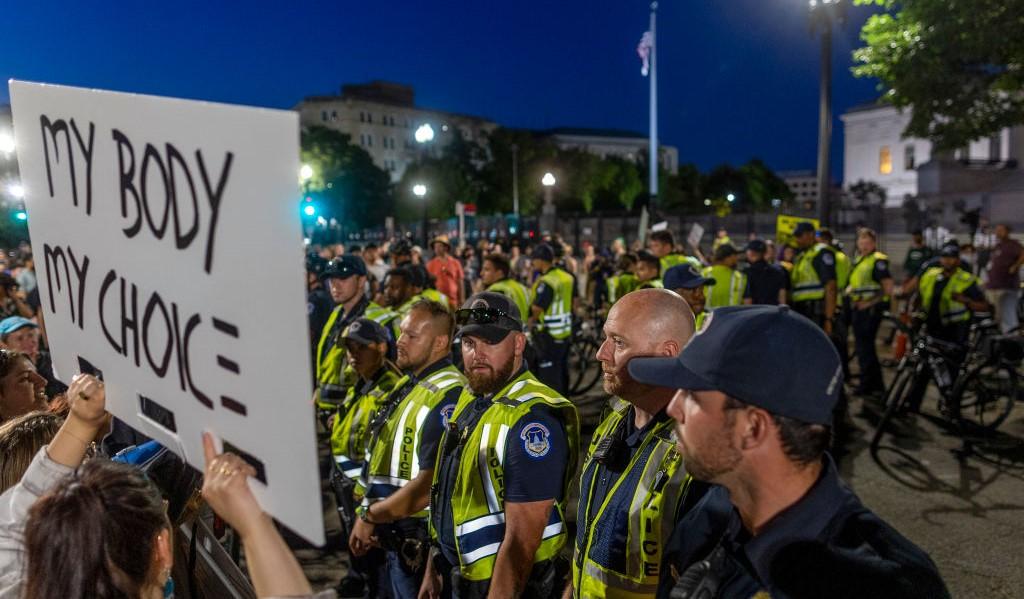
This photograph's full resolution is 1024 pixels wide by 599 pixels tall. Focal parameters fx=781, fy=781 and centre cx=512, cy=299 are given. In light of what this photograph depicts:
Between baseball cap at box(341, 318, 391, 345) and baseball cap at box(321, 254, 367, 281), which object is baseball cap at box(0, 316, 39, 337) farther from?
baseball cap at box(341, 318, 391, 345)

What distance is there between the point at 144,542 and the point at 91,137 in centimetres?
102

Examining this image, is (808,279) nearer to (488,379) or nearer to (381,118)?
(488,379)

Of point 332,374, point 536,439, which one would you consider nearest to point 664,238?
point 332,374

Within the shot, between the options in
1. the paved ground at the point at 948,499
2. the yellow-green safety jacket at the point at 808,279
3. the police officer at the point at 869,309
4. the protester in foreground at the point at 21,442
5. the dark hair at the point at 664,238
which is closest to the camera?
the protester in foreground at the point at 21,442

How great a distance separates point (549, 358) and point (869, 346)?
4092 mm

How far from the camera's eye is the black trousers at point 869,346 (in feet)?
31.3

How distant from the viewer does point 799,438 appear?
173 cm

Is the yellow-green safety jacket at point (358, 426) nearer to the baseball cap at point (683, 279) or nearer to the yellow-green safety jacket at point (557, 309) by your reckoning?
the baseball cap at point (683, 279)

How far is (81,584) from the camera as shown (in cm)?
173

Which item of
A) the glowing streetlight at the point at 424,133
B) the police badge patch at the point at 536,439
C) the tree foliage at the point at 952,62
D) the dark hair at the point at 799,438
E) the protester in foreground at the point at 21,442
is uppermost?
the tree foliage at the point at 952,62

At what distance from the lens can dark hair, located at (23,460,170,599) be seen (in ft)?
5.69

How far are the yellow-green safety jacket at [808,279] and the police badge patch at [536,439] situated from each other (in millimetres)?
7847

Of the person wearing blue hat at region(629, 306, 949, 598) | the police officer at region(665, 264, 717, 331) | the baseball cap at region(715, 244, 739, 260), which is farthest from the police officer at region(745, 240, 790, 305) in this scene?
the person wearing blue hat at region(629, 306, 949, 598)

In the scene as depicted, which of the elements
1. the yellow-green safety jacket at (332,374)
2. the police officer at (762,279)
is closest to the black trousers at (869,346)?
the police officer at (762,279)
